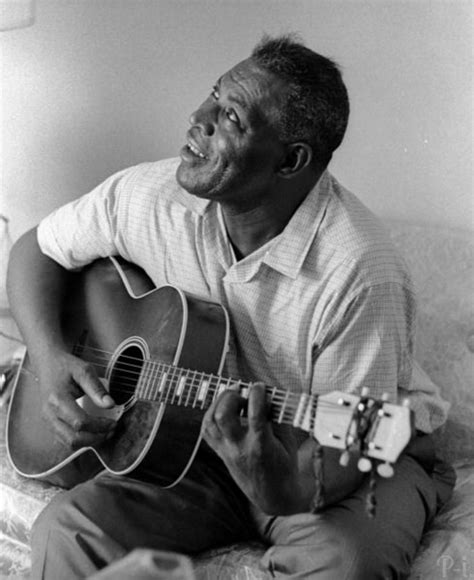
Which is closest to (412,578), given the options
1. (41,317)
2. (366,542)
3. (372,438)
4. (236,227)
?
(366,542)

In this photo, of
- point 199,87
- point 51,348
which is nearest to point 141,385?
point 51,348

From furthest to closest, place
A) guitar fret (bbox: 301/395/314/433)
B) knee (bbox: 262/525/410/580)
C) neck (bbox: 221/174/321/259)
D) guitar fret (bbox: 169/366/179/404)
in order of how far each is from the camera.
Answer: neck (bbox: 221/174/321/259)
guitar fret (bbox: 169/366/179/404)
knee (bbox: 262/525/410/580)
guitar fret (bbox: 301/395/314/433)

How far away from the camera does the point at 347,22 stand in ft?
7.02

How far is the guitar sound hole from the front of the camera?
1538mm

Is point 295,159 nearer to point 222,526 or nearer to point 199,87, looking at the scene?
Result: point 222,526

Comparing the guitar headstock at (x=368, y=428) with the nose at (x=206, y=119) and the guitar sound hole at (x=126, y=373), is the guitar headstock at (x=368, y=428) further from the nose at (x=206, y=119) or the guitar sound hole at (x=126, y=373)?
the nose at (x=206, y=119)

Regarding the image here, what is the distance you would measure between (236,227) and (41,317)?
401 millimetres

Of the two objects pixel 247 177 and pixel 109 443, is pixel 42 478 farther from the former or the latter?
pixel 247 177

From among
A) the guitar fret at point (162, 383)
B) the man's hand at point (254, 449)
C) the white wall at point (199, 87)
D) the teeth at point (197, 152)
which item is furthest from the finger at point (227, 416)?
the white wall at point (199, 87)

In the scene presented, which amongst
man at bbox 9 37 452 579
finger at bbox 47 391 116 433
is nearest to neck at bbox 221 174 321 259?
man at bbox 9 37 452 579

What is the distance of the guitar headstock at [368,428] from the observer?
3.48 feet

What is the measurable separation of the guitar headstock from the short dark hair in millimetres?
558

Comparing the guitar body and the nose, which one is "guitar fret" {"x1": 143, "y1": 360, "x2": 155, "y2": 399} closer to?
the guitar body

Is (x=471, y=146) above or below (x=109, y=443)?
above
